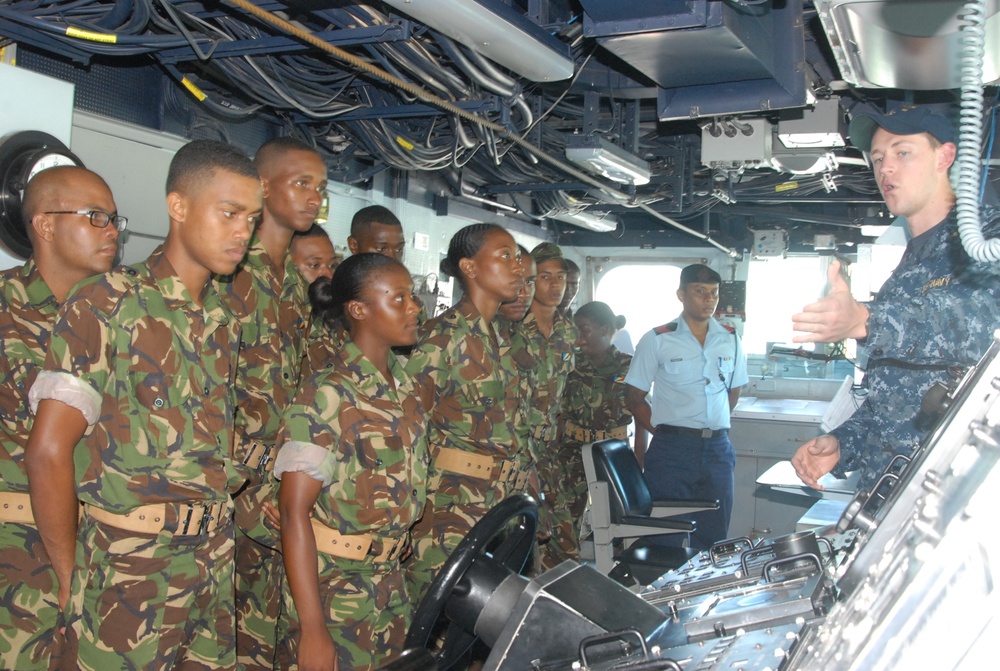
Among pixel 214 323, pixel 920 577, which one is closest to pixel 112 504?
pixel 214 323

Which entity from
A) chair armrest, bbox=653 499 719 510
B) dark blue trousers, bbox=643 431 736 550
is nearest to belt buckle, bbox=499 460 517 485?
chair armrest, bbox=653 499 719 510

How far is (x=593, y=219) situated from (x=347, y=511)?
5518 millimetres

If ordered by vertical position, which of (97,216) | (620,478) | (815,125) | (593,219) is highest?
(815,125)

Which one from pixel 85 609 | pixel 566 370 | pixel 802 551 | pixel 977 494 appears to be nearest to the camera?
pixel 977 494

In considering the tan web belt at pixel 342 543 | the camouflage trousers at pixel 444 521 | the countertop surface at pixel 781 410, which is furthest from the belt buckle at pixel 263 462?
the countertop surface at pixel 781 410

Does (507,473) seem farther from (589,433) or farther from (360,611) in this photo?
(589,433)

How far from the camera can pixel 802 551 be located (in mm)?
1880

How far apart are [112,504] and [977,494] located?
6.17ft

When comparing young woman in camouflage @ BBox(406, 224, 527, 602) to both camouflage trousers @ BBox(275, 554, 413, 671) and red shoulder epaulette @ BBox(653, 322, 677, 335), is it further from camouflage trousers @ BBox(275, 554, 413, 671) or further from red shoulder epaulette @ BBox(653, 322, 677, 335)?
red shoulder epaulette @ BBox(653, 322, 677, 335)

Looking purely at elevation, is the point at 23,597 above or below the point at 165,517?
below

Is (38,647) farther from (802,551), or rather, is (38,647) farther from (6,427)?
(802,551)

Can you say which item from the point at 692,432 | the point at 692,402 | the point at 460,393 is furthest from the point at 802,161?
the point at 460,393

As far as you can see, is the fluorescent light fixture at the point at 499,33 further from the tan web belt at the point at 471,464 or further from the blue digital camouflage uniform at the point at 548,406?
the tan web belt at the point at 471,464

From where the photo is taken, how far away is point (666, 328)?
17.6ft
